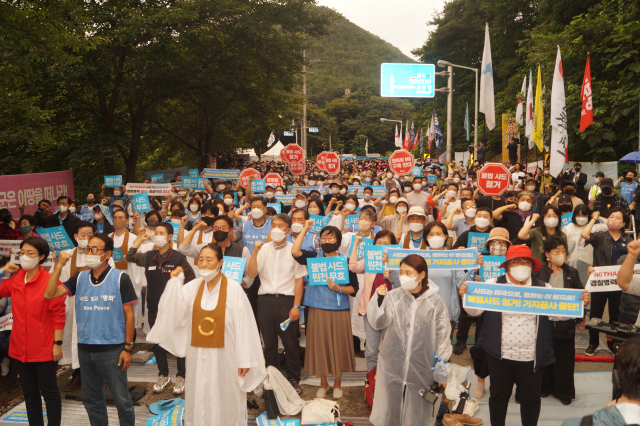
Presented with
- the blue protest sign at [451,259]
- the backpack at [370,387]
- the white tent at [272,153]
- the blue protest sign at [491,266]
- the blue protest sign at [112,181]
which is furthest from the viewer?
the white tent at [272,153]

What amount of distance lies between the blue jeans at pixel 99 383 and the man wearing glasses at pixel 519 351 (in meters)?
3.06

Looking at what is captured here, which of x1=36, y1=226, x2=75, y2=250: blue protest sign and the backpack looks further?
x1=36, y1=226, x2=75, y2=250: blue protest sign

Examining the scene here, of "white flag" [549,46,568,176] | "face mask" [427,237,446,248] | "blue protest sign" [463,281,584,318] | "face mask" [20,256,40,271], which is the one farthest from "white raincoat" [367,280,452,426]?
"white flag" [549,46,568,176]

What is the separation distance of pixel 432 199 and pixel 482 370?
5.11 meters

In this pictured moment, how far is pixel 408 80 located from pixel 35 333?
20.0 metres

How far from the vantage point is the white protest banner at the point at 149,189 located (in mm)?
11680

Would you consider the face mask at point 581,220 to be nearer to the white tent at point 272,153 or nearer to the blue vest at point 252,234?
the blue vest at point 252,234

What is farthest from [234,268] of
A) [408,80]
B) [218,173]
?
[408,80]

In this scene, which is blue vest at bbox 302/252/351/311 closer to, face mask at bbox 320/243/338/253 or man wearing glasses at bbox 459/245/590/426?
face mask at bbox 320/243/338/253

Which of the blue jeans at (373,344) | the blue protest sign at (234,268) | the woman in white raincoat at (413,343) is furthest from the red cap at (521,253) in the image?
the blue protest sign at (234,268)

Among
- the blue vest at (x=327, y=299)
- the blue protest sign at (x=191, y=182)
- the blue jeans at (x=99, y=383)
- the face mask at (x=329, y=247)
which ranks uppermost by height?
the blue protest sign at (x=191, y=182)

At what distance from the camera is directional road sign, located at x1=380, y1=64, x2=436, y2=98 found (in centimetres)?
2180

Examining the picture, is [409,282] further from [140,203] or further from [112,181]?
[112,181]

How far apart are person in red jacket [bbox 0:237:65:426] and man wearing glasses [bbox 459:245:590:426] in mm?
3622
